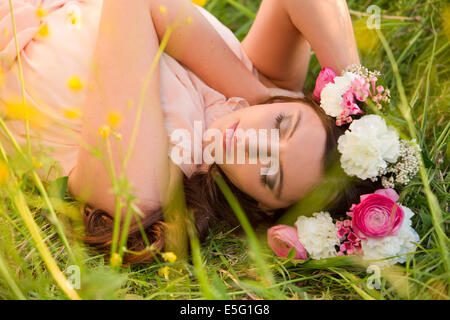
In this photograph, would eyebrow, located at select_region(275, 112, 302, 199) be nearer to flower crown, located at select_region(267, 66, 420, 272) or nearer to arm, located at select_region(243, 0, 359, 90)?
flower crown, located at select_region(267, 66, 420, 272)

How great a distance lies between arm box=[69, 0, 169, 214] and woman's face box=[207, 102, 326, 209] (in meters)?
0.21

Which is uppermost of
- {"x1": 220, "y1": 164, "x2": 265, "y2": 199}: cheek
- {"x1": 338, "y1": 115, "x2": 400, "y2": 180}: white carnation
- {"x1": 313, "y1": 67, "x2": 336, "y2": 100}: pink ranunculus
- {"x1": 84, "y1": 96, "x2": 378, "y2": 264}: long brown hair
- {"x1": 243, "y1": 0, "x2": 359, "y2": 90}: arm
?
{"x1": 243, "y1": 0, "x2": 359, "y2": 90}: arm

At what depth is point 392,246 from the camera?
Answer: 1171 mm

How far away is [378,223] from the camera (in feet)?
3.84

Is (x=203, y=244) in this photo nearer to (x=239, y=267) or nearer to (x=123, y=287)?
(x=239, y=267)

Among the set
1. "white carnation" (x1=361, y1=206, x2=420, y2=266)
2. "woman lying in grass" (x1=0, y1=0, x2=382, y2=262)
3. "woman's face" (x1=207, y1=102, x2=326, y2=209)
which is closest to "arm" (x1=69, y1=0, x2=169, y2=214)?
"woman lying in grass" (x1=0, y1=0, x2=382, y2=262)

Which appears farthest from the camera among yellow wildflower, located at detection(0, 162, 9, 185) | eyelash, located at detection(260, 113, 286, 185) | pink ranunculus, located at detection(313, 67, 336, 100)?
pink ranunculus, located at detection(313, 67, 336, 100)

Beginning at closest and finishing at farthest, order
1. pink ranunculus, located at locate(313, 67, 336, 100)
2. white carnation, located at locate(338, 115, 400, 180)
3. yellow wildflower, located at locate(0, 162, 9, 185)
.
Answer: yellow wildflower, located at locate(0, 162, 9, 185) < white carnation, located at locate(338, 115, 400, 180) < pink ranunculus, located at locate(313, 67, 336, 100)

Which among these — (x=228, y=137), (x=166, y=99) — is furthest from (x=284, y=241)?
(x=166, y=99)

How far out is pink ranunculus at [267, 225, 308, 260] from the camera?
4.18 feet

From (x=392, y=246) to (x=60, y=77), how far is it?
1041 millimetres

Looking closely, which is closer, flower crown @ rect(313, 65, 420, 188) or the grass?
the grass

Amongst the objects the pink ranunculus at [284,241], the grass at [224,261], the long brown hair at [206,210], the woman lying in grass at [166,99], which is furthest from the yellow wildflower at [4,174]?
the pink ranunculus at [284,241]

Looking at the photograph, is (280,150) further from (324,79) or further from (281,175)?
(324,79)
